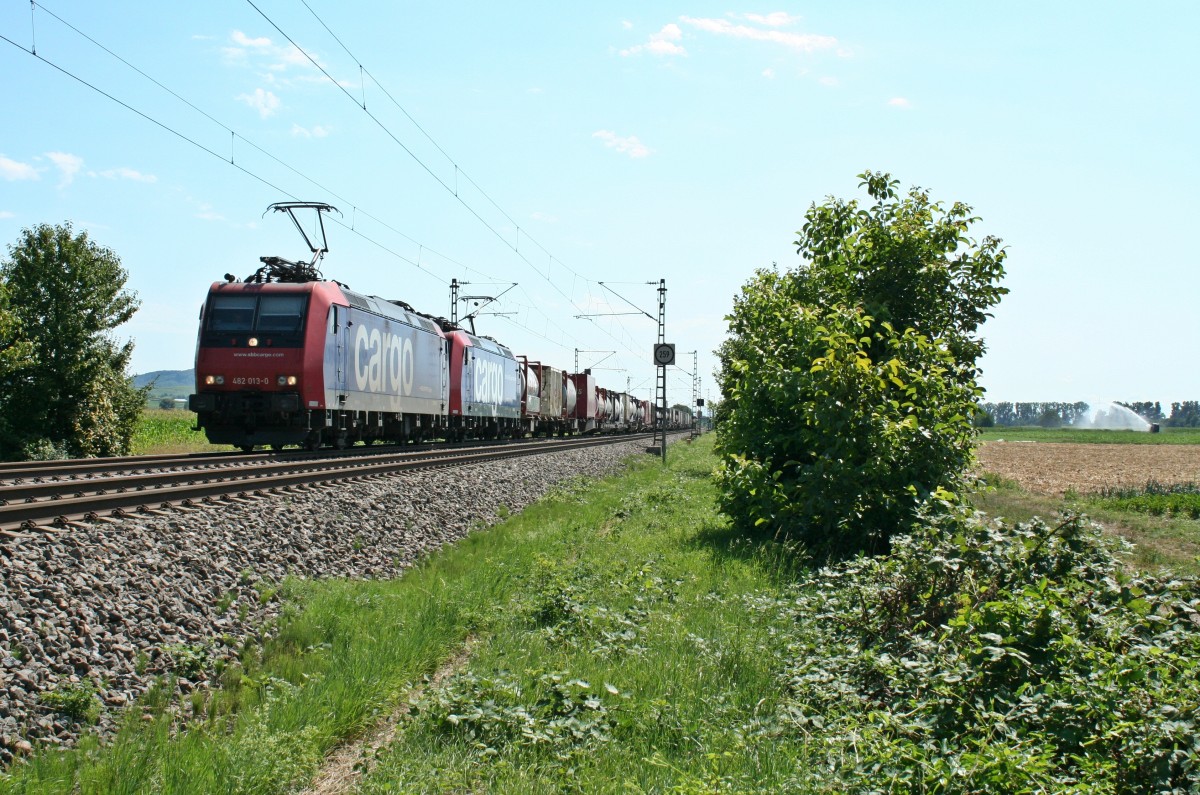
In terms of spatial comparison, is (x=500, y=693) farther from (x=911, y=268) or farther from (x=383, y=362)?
(x=383, y=362)

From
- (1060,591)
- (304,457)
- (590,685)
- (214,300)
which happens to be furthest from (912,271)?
(214,300)

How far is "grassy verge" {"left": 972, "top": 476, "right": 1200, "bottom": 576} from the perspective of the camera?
16.5 meters

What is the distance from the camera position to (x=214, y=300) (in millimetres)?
18828

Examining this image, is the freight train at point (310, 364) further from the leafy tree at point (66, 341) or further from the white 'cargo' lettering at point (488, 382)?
the leafy tree at point (66, 341)

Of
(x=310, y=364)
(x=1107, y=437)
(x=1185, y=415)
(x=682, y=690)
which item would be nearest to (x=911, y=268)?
(x=682, y=690)

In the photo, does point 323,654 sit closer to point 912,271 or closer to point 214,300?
point 912,271

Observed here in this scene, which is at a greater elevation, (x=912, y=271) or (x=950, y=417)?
(x=912, y=271)

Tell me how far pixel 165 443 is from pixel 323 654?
3142cm

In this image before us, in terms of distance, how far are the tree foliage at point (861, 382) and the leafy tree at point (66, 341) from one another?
819 inches

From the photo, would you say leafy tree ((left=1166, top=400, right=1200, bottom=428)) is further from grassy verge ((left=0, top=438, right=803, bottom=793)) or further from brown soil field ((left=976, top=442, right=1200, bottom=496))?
grassy verge ((left=0, top=438, right=803, bottom=793))

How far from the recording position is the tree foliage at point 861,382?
9508mm

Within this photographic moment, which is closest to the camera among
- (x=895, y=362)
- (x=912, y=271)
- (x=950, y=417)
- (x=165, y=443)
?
(x=895, y=362)

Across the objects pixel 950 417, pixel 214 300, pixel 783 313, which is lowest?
pixel 950 417

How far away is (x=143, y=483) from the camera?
1095cm
